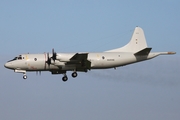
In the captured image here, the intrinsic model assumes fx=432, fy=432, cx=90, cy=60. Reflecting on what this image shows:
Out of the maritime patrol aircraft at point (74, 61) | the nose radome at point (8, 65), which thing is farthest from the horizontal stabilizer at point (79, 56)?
the nose radome at point (8, 65)

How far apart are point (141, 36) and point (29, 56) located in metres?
12.8

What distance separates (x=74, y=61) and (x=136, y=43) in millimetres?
8082

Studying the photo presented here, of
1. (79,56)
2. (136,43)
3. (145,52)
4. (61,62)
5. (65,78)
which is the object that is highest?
(136,43)

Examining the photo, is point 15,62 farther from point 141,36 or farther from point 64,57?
point 141,36

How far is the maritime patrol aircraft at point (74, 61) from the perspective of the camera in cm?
4356

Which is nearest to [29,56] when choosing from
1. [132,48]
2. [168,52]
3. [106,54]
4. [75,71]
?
[75,71]

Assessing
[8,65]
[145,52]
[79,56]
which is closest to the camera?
[79,56]

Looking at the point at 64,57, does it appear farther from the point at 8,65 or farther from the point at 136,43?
the point at 136,43

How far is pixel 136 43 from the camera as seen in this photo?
157ft

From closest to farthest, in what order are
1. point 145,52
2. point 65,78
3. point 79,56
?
point 79,56 < point 145,52 < point 65,78

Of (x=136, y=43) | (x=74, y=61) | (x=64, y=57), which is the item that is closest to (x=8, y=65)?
(x=64, y=57)

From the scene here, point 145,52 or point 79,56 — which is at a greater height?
point 145,52

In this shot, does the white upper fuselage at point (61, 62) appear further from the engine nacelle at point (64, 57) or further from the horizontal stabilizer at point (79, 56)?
the horizontal stabilizer at point (79, 56)

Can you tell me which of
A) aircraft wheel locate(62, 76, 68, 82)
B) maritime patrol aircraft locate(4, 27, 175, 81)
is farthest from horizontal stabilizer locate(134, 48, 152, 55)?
aircraft wheel locate(62, 76, 68, 82)
